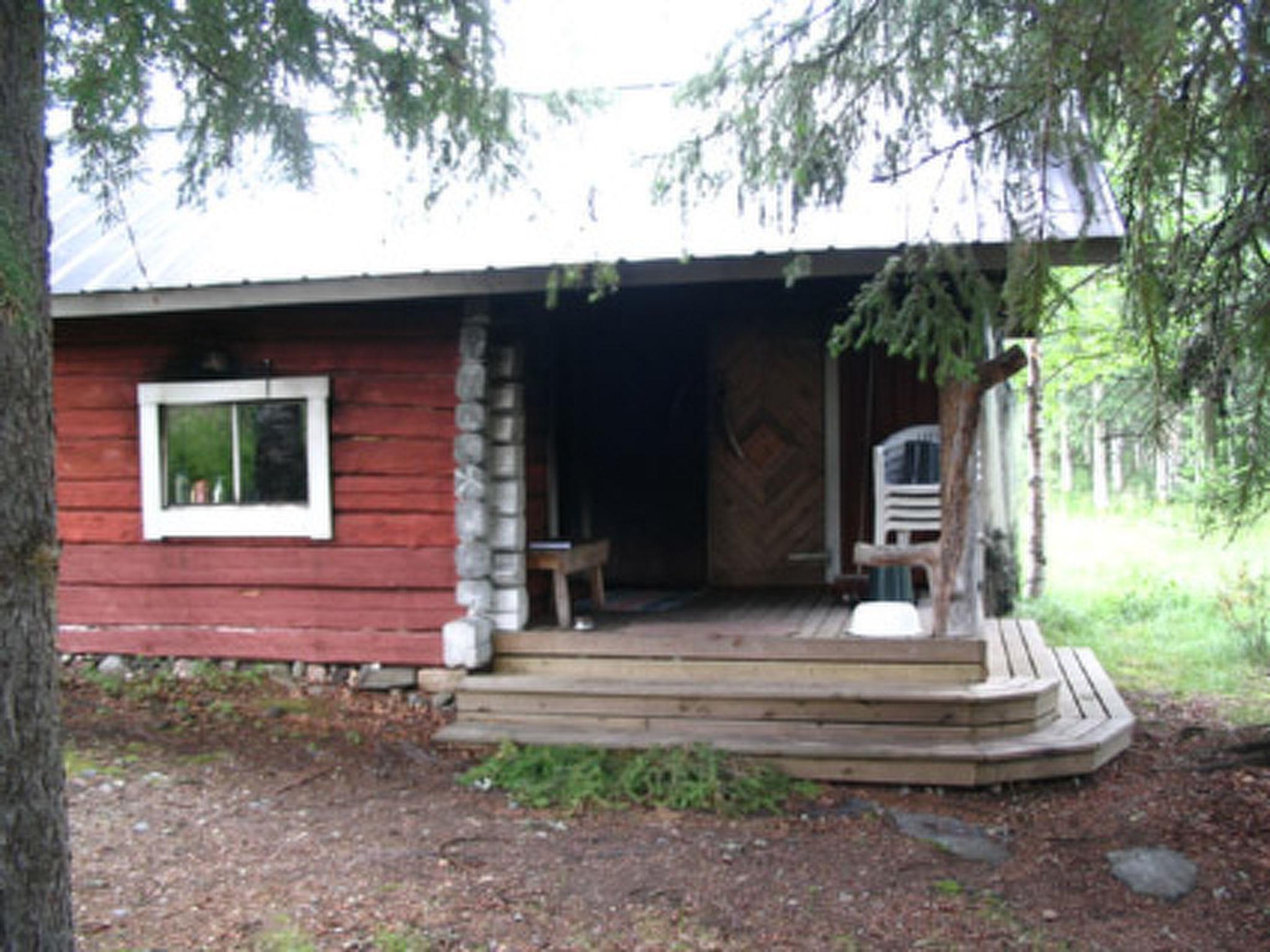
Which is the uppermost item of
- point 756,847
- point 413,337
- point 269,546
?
point 413,337

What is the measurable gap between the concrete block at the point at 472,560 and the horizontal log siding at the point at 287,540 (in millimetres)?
104

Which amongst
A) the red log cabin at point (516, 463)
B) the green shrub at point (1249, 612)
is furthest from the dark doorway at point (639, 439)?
the green shrub at point (1249, 612)

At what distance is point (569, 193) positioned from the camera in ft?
23.0

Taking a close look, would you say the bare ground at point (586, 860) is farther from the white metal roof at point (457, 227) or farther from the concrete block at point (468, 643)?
the white metal roof at point (457, 227)

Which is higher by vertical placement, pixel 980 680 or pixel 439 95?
pixel 439 95

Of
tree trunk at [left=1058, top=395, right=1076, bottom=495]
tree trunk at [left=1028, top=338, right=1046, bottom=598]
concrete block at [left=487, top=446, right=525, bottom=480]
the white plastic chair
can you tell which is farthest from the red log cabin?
tree trunk at [left=1058, top=395, right=1076, bottom=495]

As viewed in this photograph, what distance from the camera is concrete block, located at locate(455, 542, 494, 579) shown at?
21.6ft

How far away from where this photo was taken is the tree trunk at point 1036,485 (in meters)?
11.8

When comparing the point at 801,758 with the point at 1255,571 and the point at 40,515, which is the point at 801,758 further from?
the point at 1255,571

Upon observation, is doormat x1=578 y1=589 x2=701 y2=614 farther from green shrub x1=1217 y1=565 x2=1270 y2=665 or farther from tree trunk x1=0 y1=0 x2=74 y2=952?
tree trunk x1=0 y1=0 x2=74 y2=952

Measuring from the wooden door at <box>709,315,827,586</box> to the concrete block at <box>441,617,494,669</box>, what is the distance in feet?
8.32

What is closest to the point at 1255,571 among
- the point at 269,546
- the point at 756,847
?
the point at 756,847

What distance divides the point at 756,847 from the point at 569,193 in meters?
4.26

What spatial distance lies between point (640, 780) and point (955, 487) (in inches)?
88.4
